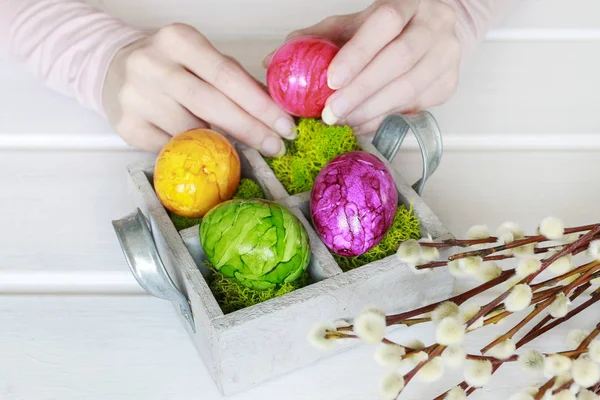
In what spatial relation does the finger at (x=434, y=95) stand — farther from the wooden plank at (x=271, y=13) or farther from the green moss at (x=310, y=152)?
the wooden plank at (x=271, y=13)

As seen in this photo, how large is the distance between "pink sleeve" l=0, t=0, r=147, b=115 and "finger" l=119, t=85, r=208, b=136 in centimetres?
7

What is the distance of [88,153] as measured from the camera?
0.95 meters

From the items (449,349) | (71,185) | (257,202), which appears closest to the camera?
(449,349)

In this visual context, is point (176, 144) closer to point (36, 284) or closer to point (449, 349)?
point (36, 284)

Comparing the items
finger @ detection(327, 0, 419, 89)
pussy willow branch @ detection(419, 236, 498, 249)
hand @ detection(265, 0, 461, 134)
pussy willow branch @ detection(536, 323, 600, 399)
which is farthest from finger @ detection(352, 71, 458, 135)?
pussy willow branch @ detection(536, 323, 600, 399)

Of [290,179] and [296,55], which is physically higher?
[296,55]

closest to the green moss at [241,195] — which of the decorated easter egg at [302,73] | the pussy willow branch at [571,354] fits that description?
the decorated easter egg at [302,73]

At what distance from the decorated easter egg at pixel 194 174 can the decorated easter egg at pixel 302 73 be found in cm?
9

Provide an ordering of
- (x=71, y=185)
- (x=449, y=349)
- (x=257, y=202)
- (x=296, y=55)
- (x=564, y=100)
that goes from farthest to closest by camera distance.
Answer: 1. (x=564, y=100)
2. (x=71, y=185)
3. (x=296, y=55)
4. (x=257, y=202)
5. (x=449, y=349)

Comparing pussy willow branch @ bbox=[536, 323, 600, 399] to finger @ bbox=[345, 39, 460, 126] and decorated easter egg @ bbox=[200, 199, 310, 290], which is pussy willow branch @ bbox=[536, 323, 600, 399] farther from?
finger @ bbox=[345, 39, 460, 126]

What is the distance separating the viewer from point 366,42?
0.80 meters

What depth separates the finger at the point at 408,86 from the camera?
0.87 meters

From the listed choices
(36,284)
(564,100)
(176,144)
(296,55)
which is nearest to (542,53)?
(564,100)

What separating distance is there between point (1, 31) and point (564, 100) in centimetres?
84
